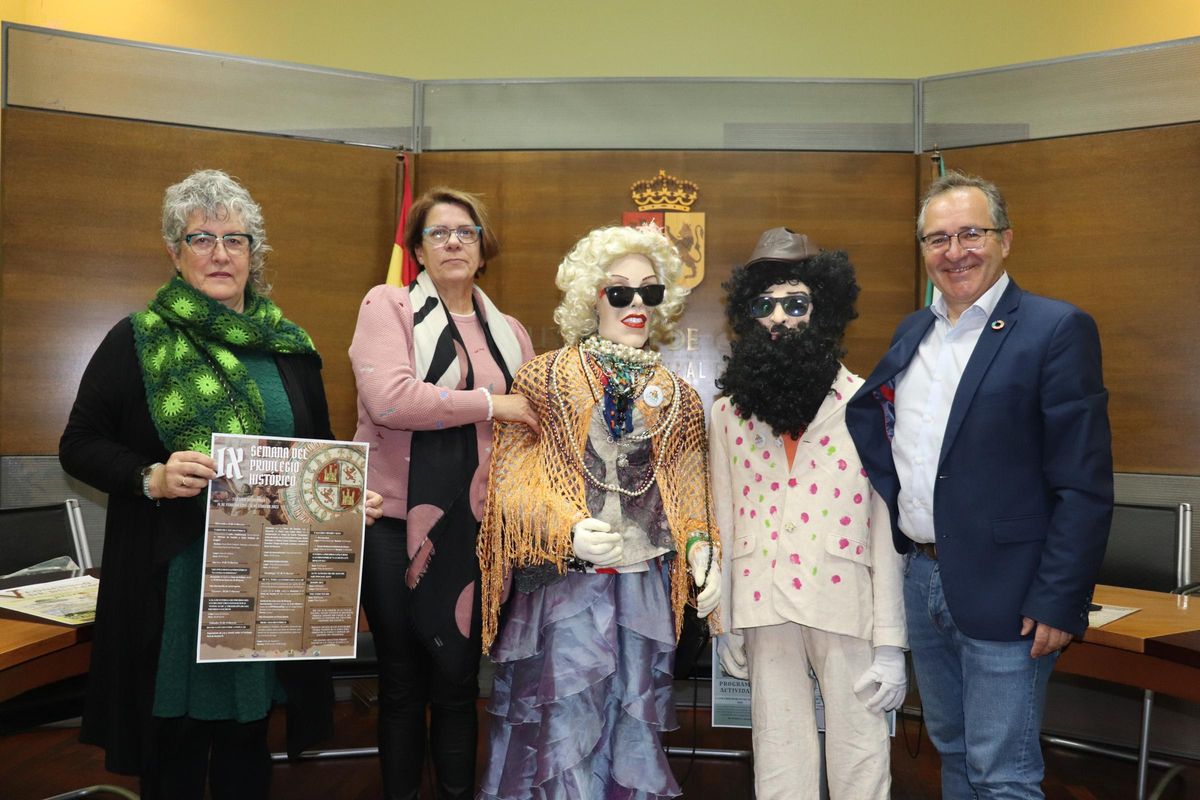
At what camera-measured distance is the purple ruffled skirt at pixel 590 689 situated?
215cm

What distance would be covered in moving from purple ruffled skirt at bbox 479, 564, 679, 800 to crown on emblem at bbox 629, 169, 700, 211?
2.30 meters

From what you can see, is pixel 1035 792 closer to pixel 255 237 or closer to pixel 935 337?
pixel 935 337

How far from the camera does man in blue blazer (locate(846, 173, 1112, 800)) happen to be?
74.2 inches

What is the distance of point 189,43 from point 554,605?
15.0ft

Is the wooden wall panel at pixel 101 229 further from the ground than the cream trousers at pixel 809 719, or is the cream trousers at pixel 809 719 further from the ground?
the wooden wall panel at pixel 101 229

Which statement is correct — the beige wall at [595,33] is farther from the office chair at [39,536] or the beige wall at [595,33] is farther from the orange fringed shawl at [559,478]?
the orange fringed shawl at [559,478]

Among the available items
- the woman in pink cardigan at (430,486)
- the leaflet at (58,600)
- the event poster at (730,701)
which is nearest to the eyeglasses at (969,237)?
the woman in pink cardigan at (430,486)

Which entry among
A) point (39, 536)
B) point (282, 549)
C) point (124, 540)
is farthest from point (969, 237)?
point (39, 536)

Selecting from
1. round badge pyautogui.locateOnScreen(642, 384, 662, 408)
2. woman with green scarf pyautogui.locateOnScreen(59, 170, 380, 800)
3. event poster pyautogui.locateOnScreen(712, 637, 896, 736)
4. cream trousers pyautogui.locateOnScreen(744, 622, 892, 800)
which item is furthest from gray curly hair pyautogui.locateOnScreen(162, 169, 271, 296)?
event poster pyautogui.locateOnScreen(712, 637, 896, 736)

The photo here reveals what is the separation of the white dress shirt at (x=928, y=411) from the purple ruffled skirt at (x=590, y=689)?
2.01 feet

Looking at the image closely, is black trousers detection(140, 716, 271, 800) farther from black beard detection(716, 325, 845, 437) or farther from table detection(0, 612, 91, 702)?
black beard detection(716, 325, 845, 437)

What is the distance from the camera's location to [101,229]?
3.91 metres

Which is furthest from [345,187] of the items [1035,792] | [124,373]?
[1035,792]

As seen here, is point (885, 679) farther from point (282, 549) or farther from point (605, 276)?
point (282, 549)
